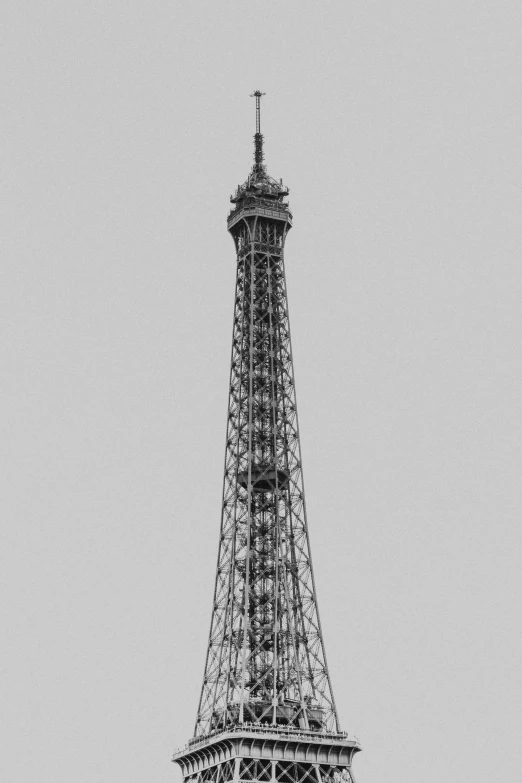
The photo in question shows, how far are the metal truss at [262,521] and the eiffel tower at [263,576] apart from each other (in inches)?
4.3

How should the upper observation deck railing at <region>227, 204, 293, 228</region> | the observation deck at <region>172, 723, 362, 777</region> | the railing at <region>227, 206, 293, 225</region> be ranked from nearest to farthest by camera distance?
the observation deck at <region>172, 723, 362, 777</region>
the railing at <region>227, 206, 293, 225</region>
the upper observation deck railing at <region>227, 204, 293, 228</region>

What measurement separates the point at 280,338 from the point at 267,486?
16.9 m

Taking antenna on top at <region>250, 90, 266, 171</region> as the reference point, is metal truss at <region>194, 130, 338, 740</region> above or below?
below

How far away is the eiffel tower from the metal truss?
11 cm

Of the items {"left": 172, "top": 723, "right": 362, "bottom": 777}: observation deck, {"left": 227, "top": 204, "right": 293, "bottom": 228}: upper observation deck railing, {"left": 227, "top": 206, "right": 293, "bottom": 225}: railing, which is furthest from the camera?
{"left": 227, "top": 204, "right": 293, "bottom": 228}: upper observation deck railing

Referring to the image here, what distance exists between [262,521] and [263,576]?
6170mm

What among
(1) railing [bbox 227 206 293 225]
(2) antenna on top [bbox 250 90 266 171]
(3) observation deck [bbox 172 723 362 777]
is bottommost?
(3) observation deck [bbox 172 723 362 777]

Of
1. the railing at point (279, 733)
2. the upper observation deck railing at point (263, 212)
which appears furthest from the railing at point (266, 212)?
the railing at point (279, 733)

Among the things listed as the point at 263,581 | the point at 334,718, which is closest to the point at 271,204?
the point at 263,581

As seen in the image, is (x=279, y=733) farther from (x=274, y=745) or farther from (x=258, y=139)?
(x=258, y=139)

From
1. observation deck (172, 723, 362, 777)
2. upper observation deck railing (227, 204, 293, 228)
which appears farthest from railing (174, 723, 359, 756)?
upper observation deck railing (227, 204, 293, 228)

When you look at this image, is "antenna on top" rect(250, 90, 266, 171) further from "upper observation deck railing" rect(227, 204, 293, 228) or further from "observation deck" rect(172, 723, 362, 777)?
"observation deck" rect(172, 723, 362, 777)

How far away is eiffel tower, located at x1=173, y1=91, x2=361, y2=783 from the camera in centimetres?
13262

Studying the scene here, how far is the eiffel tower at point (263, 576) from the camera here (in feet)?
435
